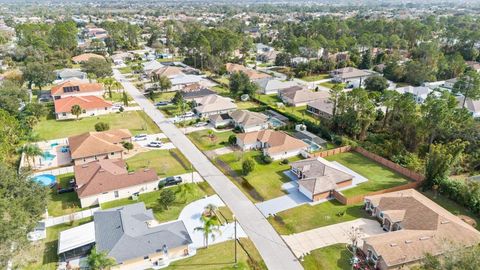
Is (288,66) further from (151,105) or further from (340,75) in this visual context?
(151,105)

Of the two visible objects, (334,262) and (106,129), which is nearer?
(334,262)

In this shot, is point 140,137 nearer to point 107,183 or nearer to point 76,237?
point 107,183

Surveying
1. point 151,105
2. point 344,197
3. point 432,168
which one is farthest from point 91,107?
point 432,168

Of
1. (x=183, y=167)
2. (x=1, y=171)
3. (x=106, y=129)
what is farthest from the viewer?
(x=106, y=129)

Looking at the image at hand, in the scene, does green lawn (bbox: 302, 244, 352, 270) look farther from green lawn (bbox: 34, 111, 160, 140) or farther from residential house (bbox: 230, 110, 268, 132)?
green lawn (bbox: 34, 111, 160, 140)

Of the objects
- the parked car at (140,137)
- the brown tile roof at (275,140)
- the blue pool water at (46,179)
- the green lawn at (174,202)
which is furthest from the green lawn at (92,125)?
the green lawn at (174,202)

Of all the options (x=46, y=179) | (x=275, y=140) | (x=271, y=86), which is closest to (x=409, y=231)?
(x=275, y=140)

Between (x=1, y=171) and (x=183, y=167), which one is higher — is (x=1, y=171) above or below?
above

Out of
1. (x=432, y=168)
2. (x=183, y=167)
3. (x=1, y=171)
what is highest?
(x=1, y=171)
